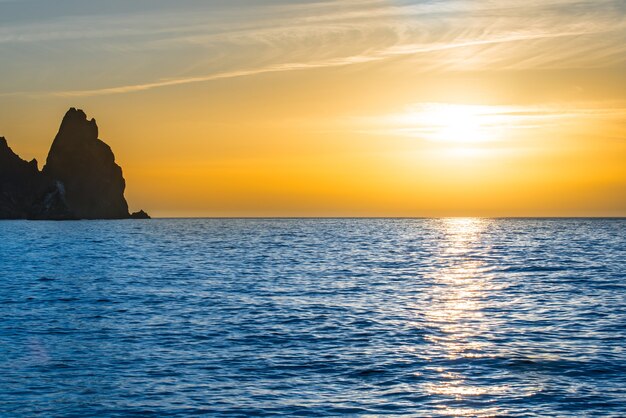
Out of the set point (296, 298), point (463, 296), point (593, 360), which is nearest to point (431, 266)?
point (463, 296)

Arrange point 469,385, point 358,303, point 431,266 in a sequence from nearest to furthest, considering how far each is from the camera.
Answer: point 469,385
point 358,303
point 431,266

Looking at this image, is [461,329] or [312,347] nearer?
[312,347]

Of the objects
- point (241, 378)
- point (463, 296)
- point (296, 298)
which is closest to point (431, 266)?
point (463, 296)

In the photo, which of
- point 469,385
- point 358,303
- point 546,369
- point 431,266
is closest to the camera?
point 469,385

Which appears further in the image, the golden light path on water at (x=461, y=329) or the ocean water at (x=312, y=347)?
the golden light path on water at (x=461, y=329)

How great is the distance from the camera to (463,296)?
146ft

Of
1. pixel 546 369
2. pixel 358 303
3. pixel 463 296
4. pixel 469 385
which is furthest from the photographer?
pixel 463 296

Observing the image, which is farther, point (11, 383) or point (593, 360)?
point (593, 360)

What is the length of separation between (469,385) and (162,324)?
1638 centimetres

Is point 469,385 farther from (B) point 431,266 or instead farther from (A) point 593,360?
(B) point 431,266

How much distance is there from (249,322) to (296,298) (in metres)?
9.77

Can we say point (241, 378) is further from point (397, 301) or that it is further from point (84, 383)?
point (397, 301)

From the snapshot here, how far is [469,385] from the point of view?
21375 millimetres

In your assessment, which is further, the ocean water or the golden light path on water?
the golden light path on water
